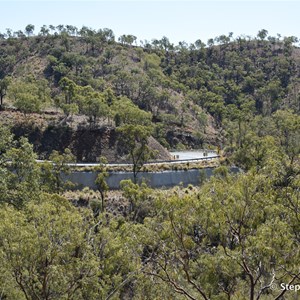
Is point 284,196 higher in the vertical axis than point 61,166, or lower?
higher

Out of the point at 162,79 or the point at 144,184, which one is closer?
the point at 144,184

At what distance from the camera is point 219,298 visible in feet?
46.1

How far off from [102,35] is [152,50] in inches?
616

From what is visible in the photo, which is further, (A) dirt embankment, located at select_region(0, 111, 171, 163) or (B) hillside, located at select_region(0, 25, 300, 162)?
(B) hillside, located at select_region(0, 25, 300, 162)

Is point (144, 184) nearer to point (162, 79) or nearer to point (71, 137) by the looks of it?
point (71, 137)

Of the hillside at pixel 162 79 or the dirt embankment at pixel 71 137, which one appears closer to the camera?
→ the dirt embankment at pixel 71 137

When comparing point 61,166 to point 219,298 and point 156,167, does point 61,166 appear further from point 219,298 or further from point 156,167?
point 219,298

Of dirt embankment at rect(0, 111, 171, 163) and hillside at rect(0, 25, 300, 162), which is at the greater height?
hillside at rect(0, 25, 300, 162)

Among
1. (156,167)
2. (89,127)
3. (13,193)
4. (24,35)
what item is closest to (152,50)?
(24,35)

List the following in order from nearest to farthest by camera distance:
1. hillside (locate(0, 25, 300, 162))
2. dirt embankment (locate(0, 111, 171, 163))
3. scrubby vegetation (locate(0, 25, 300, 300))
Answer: scrubby vegetation (locate(0, 25, 300, 300))
dirt embankment (locate(0, 111, 171, 163))
hillside (locate(0, 25, 300, 162))

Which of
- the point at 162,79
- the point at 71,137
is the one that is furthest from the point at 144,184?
the point at 162,79

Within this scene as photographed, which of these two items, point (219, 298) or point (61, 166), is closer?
point (219, 298)

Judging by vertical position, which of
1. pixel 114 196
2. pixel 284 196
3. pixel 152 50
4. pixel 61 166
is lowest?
pixel 114 196

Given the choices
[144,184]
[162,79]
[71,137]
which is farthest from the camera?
[162,79]
